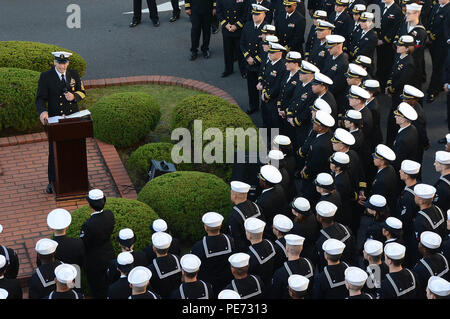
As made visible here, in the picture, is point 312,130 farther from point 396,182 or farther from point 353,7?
point 353,7

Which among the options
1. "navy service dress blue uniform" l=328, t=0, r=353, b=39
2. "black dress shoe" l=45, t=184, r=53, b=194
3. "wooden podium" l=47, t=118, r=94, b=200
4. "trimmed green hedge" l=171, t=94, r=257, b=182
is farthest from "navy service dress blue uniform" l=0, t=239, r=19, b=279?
"navy service dress blue uniform" l=328, t=0, r=353, b=39

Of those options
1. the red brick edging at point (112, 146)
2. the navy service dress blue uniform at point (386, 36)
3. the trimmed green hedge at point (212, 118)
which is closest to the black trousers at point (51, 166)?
the red brick edging at point (112, 146)

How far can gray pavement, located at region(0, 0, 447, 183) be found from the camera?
13.8 meters

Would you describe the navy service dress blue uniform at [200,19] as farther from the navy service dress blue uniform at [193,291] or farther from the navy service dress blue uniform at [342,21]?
the navy service dress blue uniform at [193,291]

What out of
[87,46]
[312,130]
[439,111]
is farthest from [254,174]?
[87,46]

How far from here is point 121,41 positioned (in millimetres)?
15367

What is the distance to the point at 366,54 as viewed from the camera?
1230 centimetres

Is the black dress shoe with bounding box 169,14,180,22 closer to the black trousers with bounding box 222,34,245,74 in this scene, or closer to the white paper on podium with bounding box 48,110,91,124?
the black trousers with bounding box 222,34,245,74

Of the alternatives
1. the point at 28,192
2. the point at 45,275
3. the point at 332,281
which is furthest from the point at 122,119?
the point at 332,281

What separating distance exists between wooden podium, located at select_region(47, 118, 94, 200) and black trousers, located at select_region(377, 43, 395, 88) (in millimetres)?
5984

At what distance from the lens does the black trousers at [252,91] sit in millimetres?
12594

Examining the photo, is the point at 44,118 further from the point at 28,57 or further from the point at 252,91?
the point at 252,91

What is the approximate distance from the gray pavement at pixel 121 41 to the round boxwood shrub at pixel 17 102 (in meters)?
2.48

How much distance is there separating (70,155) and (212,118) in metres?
2.07
